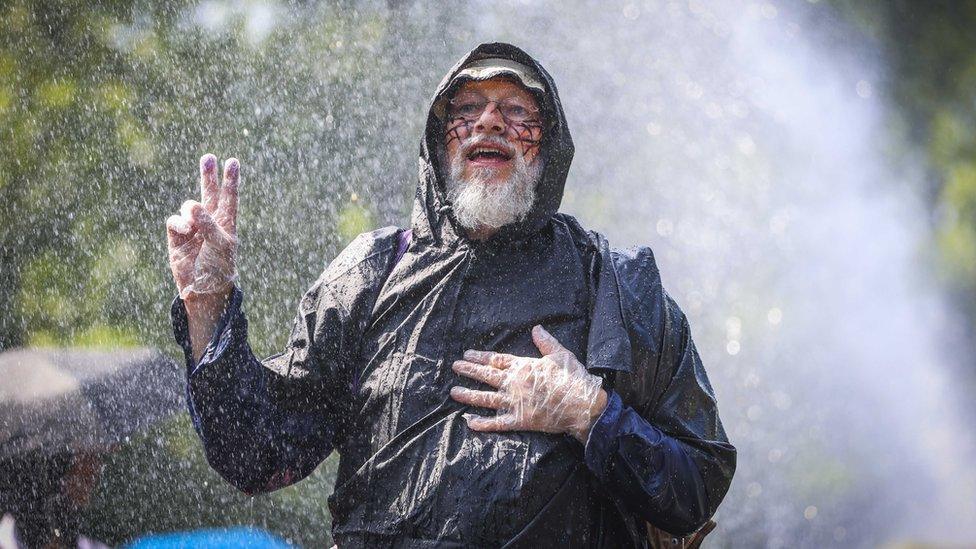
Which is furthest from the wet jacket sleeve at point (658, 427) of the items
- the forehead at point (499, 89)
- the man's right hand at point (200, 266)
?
the man's right hand at point (200, 266)

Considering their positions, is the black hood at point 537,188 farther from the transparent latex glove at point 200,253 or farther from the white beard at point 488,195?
the transparent latex glove at point 200,253

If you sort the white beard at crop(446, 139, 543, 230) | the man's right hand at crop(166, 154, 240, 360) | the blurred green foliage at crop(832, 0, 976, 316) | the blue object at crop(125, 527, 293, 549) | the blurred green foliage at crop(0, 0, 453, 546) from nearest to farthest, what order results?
the man's right hand at crop(166, 154, 240, 360) → the white beard at crop(446, 139, 543, 230) → the blue object at crop(125, 527, 293, 549) → the blurred green foliage at crop(0, 0, 453, 546) → the blurred green foliage at crop(832, 0, 976, 316)

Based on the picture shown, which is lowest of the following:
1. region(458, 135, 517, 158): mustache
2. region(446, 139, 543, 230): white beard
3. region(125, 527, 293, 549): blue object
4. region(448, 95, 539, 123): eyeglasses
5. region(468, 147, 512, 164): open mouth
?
region(125, 527, 293, 549): blue object

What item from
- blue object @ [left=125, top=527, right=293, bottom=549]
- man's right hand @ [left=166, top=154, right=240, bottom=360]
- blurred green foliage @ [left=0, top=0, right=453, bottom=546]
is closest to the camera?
man's right hand @ [left=166, top=154, right=240, bottom=360]

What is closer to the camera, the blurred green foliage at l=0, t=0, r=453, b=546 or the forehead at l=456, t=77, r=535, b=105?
the forehead at l=456, t=77, r=535, b=105

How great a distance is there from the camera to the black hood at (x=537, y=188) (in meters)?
2.71

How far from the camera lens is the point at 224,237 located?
2504 millimetres

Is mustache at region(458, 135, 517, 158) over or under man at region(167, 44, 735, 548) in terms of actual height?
over

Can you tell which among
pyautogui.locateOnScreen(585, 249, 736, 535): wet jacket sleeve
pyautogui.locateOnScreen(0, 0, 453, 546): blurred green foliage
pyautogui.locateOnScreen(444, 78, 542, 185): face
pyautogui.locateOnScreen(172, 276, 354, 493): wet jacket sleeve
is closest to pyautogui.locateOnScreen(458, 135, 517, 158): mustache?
pyautogui.locateOnScreen(444, 78, 542, 185): face

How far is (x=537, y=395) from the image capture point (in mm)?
2383

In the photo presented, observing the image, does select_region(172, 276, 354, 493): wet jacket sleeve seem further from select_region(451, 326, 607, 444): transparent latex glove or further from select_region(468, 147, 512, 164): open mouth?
select_region(468, 147, 512, 164): open mouth

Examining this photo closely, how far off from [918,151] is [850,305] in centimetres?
200

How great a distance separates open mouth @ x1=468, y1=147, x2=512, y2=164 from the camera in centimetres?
275

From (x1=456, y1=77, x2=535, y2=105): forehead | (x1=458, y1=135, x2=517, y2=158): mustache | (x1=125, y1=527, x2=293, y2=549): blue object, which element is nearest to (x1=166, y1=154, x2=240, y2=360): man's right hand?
(x1=458, y1=135, x2=517, y2=158): mustache
